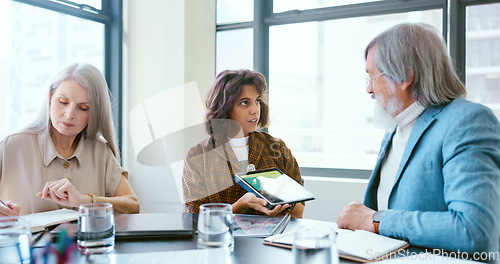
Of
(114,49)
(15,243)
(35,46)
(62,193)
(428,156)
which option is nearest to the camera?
(15,243)

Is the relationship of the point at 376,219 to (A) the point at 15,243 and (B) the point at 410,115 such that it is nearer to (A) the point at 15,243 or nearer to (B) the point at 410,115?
(B) the point at 410,115

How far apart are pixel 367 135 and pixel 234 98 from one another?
1570mm

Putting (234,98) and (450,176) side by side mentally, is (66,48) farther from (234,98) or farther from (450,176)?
(450,176)

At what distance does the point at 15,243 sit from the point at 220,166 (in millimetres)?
1246

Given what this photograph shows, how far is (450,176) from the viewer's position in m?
1.20

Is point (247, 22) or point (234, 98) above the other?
point (247, 22)

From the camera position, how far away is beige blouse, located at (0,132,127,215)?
1631 millimetres

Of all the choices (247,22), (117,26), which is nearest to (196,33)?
(247,22)

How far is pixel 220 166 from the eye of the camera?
2.03m

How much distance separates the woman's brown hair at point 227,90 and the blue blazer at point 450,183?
981 millimetres

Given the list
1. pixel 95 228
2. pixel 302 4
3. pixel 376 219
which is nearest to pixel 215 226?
pixel 95 228

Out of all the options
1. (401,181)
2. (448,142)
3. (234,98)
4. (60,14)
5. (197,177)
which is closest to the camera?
(448,142)

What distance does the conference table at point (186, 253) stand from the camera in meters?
0.94

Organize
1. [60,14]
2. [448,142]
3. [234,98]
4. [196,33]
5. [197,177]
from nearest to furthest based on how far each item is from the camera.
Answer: [448,142] < [197,177] < [234,98] < [60,14] < [196,33]
